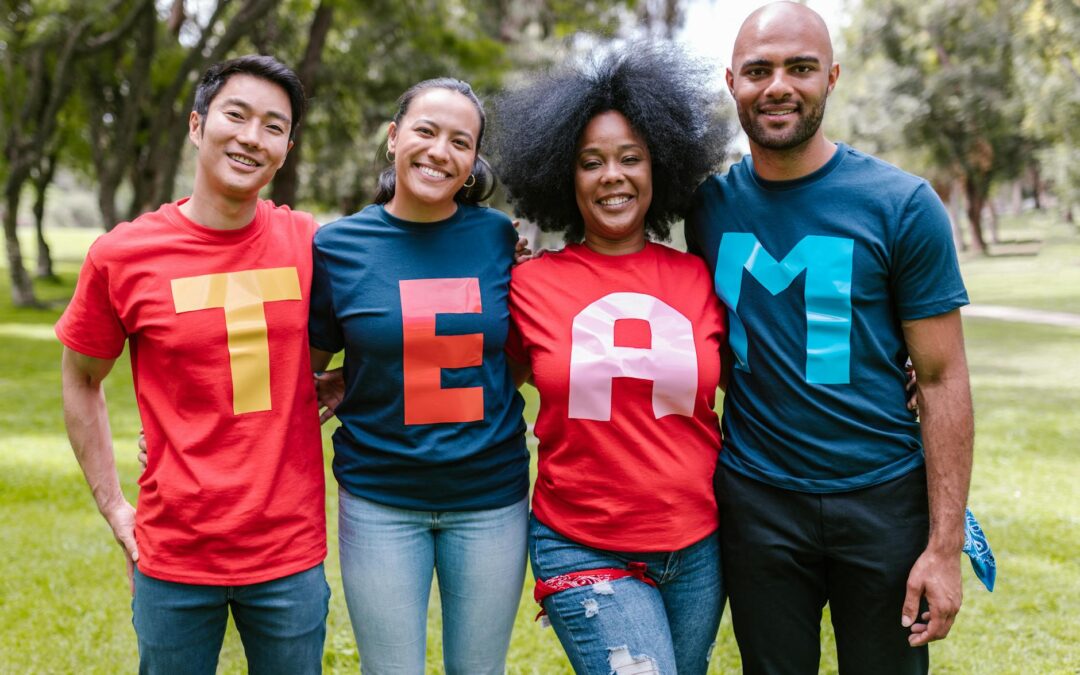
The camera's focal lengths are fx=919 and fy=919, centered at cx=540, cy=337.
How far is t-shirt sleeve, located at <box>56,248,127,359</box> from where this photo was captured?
2.33 m

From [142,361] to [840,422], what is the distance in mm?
1817

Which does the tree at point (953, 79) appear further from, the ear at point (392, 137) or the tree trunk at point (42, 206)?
the ear at point (392, 137)

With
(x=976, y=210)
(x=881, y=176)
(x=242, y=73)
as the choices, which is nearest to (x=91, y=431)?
(x=242, y=73)

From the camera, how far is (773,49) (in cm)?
245

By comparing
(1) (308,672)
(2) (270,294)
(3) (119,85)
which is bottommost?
(1) (308,672)

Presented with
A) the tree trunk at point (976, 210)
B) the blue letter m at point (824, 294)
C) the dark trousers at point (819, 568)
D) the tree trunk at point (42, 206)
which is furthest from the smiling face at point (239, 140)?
the tree trunk at point (976, 210)

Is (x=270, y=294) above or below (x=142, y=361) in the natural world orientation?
above

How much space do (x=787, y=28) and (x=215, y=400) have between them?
1.78 metres

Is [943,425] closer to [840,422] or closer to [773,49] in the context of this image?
[840,422]

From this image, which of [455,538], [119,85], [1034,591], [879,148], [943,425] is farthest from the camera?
[879,148]

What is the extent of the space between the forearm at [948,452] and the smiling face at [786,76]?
0.74 metres

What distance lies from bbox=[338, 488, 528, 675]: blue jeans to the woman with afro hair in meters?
0.13

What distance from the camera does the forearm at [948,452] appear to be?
2344 millimetres

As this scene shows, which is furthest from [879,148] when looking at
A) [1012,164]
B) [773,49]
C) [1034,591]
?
[773,49]
